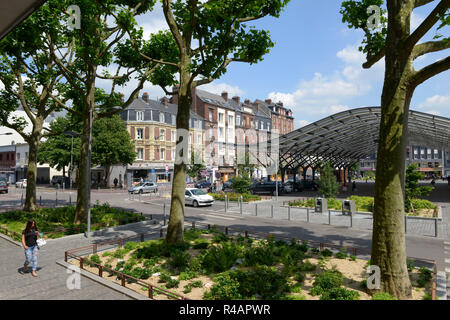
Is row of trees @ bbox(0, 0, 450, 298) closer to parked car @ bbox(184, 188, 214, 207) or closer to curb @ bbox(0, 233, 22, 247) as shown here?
curb @ bbox(0, 233, 22, 247)

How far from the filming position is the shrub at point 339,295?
6.44m

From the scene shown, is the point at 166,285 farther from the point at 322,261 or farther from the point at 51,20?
the point at 51,20

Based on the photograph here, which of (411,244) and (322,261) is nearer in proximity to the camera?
(322,261)

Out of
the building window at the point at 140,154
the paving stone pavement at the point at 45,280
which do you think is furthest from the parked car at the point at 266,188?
the paving stone pavement at the point at 45,280

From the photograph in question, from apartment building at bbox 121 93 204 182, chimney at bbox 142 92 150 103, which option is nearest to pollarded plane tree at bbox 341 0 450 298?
apartment building at bbox 121 93 204 182

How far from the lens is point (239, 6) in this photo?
965 cm

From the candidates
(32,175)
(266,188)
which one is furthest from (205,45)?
(266,188)

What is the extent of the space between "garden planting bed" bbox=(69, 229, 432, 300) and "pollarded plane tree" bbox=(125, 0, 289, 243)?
1.68 meters

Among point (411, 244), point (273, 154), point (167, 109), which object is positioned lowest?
point (411, 244)

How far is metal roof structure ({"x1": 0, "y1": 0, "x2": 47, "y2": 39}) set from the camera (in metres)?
4.97

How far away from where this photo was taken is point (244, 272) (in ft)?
25.5

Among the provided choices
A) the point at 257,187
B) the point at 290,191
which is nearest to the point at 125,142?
the point at 257,187

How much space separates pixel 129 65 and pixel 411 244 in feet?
50.6

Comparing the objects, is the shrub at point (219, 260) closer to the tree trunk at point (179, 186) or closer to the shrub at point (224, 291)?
the shrub at point (224, 291)
